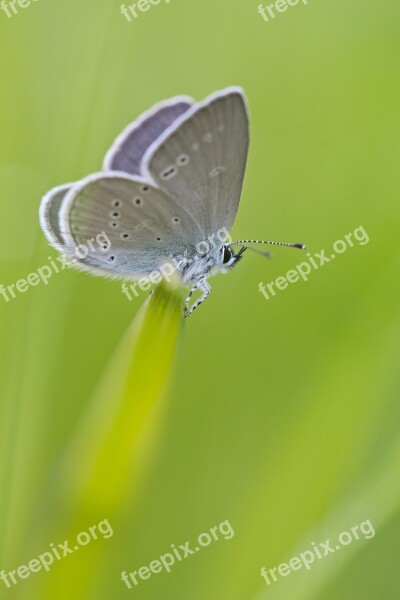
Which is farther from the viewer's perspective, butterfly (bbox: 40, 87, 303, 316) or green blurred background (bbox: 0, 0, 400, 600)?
butterfly (bbox: 40, 87, 303, 316)

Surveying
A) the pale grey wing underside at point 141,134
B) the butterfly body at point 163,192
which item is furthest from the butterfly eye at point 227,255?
the pale grey wing underside at point 141,134

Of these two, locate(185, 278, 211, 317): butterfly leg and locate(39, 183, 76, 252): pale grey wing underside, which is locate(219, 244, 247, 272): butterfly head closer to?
locate(185, 278, 211, 317): butterfly leg

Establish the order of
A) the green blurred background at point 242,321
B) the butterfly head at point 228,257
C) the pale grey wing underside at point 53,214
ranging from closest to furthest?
the green blurred background at point 242,321, the pale grey wing underside at point 53,214, the butterfly head at point 228,257

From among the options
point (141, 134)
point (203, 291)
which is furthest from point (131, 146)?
point (203, 291)

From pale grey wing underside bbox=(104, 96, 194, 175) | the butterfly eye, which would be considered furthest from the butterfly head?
pale grey wing underside bbox=(104, 96, 194, 175)

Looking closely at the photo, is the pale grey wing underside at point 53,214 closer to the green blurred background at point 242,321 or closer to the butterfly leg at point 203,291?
the green blurred background at point 242,321

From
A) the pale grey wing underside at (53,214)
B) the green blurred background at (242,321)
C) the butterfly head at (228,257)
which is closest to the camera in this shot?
the green blurred background at (242,321)
